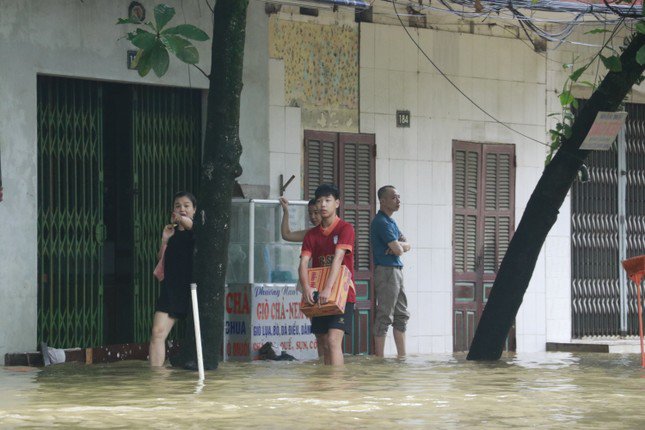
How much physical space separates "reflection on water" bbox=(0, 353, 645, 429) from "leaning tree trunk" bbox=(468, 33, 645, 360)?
87 centimetres

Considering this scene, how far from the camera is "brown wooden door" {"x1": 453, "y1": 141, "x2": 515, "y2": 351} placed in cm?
1862

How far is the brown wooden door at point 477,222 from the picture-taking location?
1862 cm

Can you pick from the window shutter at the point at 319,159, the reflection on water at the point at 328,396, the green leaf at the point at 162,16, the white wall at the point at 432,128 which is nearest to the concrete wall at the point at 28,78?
the reflection on water at the point at 328,396

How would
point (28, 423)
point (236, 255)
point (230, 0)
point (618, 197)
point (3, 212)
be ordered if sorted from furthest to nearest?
point (618, 197) → point (236, 255) → point (3, 212) → point (230, 0) → point (28, 423)

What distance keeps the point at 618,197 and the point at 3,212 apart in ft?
29.9

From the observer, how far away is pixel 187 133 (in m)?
16.3

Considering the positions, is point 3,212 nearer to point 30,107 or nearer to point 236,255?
→ point 30,107

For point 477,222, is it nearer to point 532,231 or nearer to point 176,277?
point 532,231

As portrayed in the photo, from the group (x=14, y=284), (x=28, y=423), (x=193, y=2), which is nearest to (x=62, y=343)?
(x=14, y=284)

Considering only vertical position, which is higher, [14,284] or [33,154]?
[33,154]

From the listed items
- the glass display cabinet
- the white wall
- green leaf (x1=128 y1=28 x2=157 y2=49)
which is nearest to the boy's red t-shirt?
green leaf (x1=128 y1=28 x2=157 y2=49)

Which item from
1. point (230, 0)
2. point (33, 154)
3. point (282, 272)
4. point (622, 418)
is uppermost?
point (230, 0)

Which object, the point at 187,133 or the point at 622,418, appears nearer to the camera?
the point at 622,418

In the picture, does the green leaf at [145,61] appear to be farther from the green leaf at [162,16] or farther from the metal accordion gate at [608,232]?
the metal accordion gate at [608,232]
